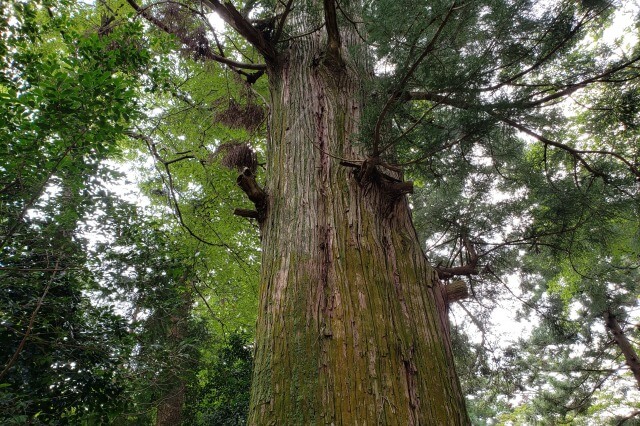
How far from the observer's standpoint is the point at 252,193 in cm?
217

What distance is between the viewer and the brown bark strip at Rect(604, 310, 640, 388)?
26.6 ft

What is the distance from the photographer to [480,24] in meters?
2.92

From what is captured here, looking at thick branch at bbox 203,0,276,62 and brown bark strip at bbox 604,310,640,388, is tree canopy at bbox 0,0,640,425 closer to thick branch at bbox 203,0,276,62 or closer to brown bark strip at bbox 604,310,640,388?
thick branch at bbox 203,0,276,62

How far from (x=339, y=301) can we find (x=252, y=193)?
0.88m

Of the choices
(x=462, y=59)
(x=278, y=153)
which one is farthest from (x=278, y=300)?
(x=462, y=59)

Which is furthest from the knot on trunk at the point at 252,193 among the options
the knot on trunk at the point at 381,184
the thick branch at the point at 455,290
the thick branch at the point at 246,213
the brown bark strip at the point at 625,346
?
the brown bark strip at the point at 625,346

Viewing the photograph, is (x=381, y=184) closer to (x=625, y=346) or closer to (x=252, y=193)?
(x=252, y=193)

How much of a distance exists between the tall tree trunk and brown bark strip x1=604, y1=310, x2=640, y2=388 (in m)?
9.23

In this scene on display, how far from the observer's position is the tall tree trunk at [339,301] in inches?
55.8

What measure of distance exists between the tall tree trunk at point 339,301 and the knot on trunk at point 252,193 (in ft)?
0.18

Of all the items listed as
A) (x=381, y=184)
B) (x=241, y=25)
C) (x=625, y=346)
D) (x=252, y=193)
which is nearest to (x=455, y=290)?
(x=381, y=184)

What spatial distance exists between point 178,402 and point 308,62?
6036 millimetres

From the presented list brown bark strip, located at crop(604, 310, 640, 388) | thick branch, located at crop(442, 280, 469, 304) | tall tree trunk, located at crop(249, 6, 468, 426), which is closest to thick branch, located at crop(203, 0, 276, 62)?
tall tree trunk, located at crop(249, 6, 468, 426)

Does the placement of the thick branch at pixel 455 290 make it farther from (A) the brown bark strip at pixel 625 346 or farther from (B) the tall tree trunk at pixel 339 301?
(A) the brown bark strip at pixel 625 346
